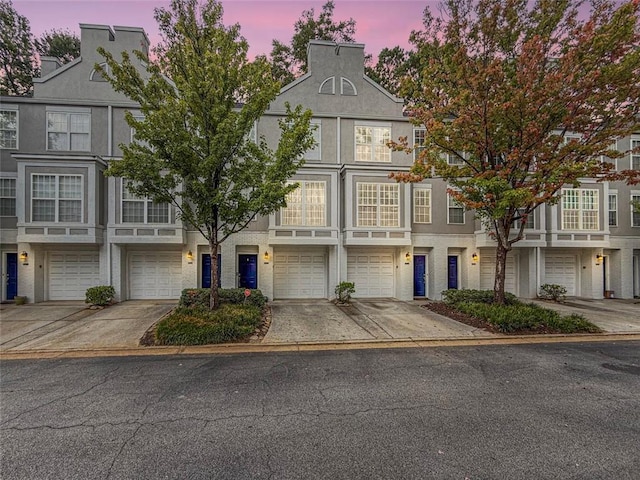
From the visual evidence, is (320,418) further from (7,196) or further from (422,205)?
(7,196)

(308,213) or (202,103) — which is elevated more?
(202,103)

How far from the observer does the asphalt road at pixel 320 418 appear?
9.89ft

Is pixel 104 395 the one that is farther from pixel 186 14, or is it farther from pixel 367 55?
pixel 367 55

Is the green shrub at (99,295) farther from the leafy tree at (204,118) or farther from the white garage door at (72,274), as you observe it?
the leafy tree at (204,118)

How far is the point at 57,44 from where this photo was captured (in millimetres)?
19156

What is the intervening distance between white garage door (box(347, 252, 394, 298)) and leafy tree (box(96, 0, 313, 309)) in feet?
21.0

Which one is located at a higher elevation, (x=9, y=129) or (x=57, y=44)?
(x=57, y=44)

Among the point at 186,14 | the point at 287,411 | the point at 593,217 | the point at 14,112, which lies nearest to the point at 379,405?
the point at 287,411

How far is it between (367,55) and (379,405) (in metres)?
22.2

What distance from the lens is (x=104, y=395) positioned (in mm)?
4582

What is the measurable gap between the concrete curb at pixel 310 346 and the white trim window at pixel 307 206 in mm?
6535

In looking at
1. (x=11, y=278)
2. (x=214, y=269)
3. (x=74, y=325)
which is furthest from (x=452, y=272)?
(x=11, y=278)

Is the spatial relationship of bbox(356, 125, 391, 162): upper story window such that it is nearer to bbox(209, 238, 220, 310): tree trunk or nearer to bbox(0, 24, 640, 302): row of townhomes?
bbox(0, 24, 640, 302): row of townhomes

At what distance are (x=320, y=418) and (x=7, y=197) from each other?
16.3 meters
